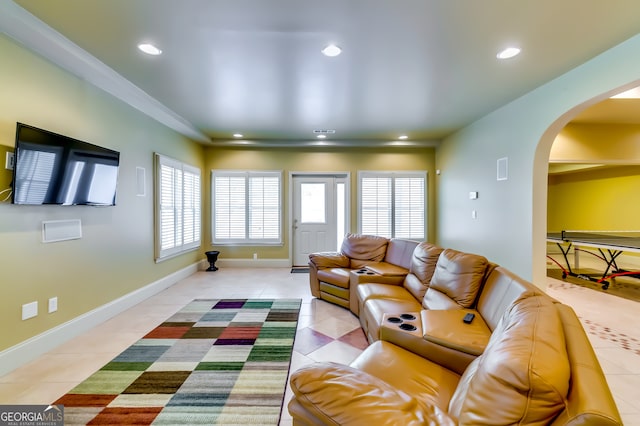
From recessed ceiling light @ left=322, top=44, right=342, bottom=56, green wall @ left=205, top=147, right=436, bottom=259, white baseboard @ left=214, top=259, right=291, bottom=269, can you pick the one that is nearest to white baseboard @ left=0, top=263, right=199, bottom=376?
white baseboard @ left=214, top=259, right=291, bottom=269

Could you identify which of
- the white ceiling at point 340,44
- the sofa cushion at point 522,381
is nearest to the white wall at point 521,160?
the white ceiling at point 340,44

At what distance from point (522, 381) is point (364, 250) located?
3.50m

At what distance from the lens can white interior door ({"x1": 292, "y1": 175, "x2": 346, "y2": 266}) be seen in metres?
6.27

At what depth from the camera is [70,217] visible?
9.27 ft

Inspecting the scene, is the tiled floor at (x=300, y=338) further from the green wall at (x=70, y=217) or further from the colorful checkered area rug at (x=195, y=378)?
the green wall at (x=70, y=217)

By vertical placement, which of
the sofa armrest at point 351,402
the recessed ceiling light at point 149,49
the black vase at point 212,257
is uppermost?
the recessed ceiling light at point 149,49

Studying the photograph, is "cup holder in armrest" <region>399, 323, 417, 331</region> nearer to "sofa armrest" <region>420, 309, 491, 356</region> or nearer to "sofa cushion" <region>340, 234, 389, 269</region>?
"sofa armrest" <region>420, 309, 491, 356</region>

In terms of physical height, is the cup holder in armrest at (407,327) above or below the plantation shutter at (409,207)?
below

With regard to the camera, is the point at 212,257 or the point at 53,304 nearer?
the point at 53,304

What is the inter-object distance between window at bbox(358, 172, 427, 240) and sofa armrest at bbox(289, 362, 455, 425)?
16.9ft

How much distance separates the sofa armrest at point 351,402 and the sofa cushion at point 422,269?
1.93 metres

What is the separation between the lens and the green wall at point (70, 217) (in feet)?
7.52

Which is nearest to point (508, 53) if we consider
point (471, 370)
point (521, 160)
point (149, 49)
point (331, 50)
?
point (521, 160)

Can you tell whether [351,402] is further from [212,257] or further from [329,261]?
[212,257]
